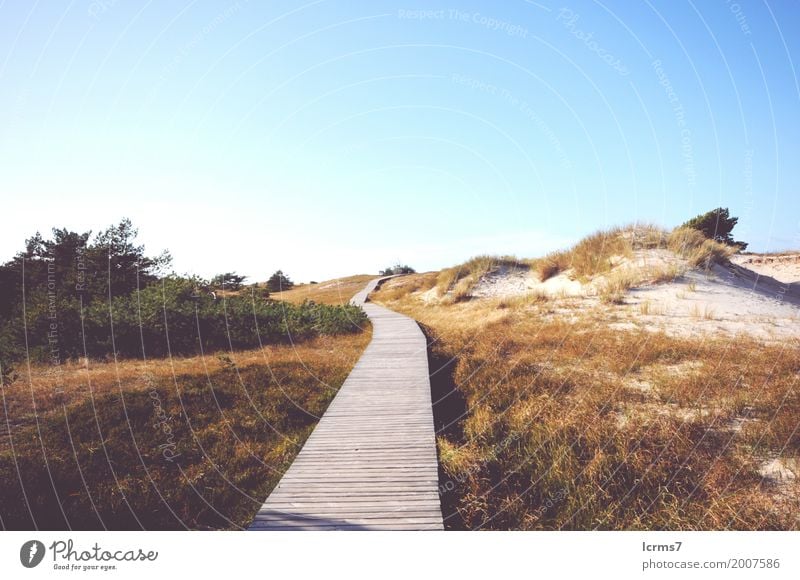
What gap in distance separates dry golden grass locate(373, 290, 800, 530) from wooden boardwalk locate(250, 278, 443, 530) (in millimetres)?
605

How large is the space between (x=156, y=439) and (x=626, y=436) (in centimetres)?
834

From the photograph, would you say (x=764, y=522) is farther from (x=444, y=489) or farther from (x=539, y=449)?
(x=444, y=489)

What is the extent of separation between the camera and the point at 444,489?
5.71 metres

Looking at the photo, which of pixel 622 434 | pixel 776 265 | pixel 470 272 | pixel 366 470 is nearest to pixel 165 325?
pixel 366 470

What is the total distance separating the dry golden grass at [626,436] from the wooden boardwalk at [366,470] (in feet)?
1.98

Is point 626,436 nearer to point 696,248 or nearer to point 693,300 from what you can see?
point 693,300

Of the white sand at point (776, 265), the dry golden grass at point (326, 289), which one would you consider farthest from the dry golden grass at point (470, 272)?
the dry golden grass at point (326, 289)

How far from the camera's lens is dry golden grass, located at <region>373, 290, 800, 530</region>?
5270 millimetres

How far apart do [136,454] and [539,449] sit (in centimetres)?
691

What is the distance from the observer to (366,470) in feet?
19.0

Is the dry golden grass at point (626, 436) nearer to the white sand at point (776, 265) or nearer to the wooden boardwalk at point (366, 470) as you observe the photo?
the wooden boardwalk at point (366, 470)

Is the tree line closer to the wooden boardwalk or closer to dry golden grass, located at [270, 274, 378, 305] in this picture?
the wooden boardwalk

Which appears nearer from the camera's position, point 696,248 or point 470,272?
point 696,248
